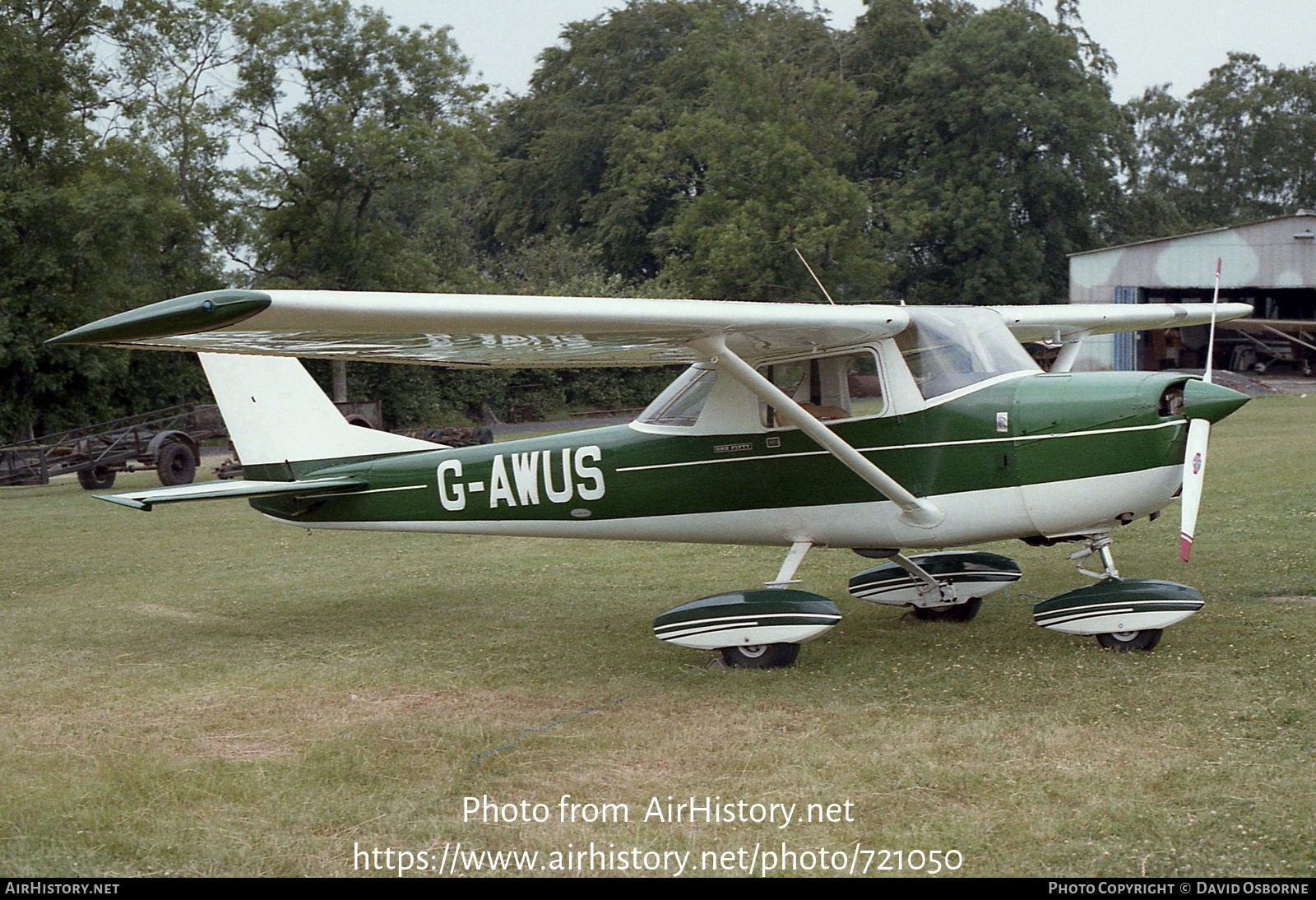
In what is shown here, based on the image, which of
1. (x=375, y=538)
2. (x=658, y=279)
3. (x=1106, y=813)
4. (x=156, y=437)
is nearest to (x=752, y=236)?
(x=658, y=279)

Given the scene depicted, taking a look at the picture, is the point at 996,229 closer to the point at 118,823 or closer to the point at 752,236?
the point at 752,236

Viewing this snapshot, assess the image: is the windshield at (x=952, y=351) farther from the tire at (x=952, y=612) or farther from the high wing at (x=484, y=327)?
the tire at (x=952, y=612)

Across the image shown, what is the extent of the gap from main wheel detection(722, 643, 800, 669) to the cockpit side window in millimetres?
1493

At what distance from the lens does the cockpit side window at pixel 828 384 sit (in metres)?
7.71

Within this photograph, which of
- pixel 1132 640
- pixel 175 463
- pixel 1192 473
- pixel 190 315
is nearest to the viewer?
pixel 190 315

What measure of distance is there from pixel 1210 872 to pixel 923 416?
12.6ft

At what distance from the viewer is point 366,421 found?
2414cm

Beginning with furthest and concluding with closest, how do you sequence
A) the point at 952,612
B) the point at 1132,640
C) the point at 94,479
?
1. the point at 94,479
2. the point at 952,612
3. the point at 1132,640

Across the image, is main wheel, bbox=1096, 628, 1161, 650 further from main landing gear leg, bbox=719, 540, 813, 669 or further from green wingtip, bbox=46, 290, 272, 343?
green wingtip, bbox=46, 290, 272, 343

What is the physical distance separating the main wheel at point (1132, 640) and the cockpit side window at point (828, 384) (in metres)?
1.97

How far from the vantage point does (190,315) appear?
501cm

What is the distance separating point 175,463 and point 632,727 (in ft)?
57.5

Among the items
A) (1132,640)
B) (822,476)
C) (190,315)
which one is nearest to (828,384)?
(822,476)

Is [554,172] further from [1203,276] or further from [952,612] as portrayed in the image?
[952,612]
